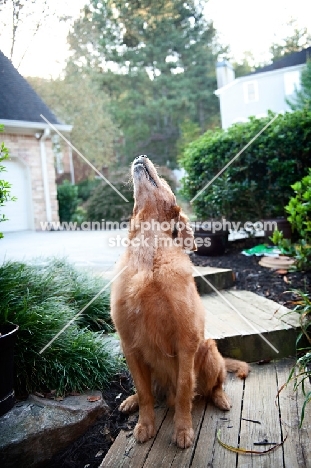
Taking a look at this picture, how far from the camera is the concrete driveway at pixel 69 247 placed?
11.9 ft

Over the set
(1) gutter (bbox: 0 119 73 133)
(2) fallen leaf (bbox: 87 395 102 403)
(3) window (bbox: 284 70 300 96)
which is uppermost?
(3) window (bbox: 284 70 300 96)

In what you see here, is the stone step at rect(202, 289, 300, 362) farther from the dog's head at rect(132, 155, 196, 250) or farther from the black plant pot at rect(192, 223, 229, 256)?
the black plant pot at rect(192, 223, 229, 256)

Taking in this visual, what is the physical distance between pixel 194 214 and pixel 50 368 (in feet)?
15.8

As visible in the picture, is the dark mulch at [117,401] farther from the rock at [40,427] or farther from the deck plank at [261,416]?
the deck plank at [261,416]

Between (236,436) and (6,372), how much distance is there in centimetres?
121

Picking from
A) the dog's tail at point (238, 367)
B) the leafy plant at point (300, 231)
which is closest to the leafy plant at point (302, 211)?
the leafy plant at point (300, 231)

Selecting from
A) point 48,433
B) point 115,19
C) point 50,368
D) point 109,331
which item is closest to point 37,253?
point 109,331

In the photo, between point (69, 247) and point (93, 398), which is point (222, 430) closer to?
point (93, 398)

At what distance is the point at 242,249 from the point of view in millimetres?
5969

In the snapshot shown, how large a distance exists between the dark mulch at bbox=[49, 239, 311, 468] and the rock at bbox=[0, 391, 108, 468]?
2.0 inches

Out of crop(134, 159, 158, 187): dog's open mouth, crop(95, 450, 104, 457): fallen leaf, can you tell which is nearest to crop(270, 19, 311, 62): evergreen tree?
crop(134, 159, 158, 187): dog's open mouth

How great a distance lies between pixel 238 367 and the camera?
2658 mm

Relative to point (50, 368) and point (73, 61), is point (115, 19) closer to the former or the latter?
point (73, 61)

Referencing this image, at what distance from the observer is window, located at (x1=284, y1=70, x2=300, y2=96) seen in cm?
1157
